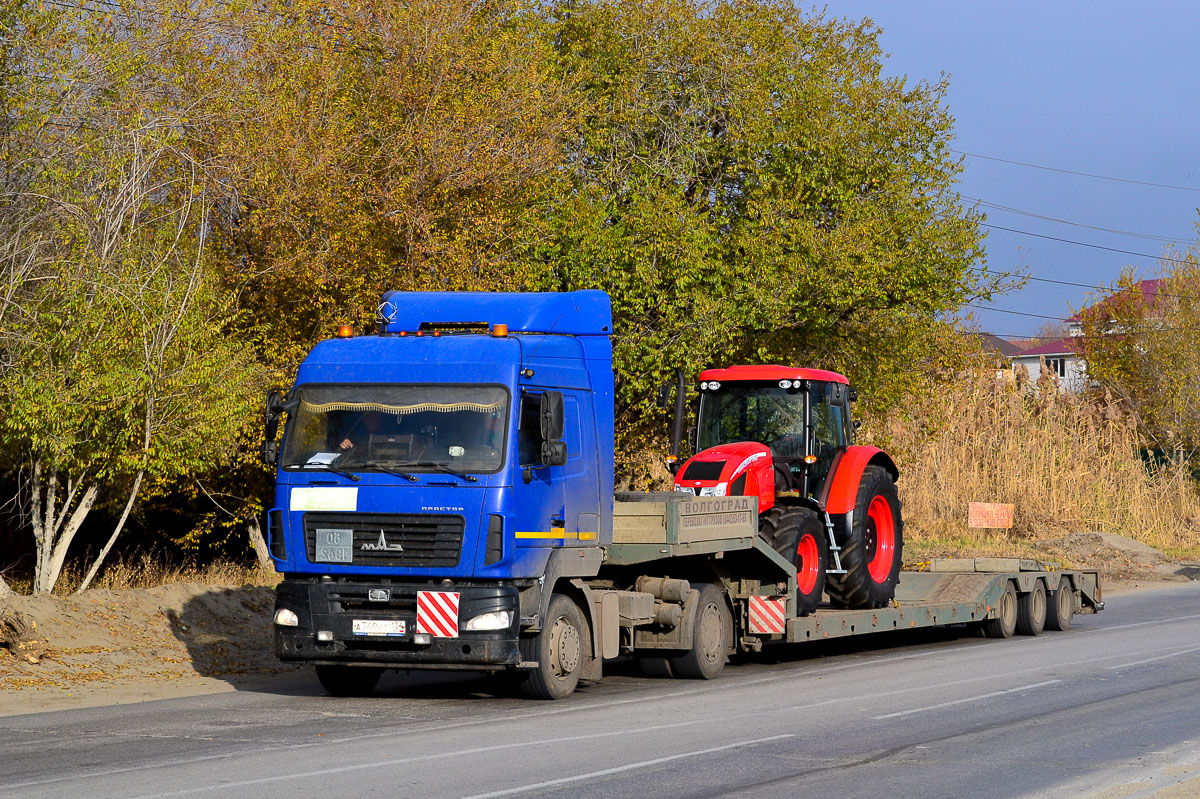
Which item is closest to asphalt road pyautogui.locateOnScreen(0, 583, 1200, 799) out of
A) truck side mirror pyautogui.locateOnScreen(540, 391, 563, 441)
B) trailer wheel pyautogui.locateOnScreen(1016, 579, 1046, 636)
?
truck side mirror pyautogui.locateOnScreen(540, 391, 563, 441)

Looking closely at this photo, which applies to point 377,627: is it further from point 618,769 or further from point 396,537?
point 618,769

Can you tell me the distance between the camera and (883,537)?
17.5 metres

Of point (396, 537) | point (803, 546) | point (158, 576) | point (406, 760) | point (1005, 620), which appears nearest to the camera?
point (406, 760)

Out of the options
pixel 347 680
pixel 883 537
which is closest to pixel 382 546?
pixel 347 680

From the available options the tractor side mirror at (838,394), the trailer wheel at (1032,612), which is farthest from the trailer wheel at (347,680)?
the trailer wheel at (1032,612)

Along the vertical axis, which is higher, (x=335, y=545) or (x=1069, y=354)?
(x=1069, y=354)

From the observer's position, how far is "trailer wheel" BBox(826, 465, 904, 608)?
16.6 meters

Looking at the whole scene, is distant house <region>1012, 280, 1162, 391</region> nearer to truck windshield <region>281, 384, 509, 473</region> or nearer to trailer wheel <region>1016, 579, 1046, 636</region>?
trailer wheel <region>1016, 579, 1046, 636</region>

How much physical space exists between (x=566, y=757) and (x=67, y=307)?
8.66 metres

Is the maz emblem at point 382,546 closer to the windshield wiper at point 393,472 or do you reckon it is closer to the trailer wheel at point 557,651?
the windshield wiper at point 393,472

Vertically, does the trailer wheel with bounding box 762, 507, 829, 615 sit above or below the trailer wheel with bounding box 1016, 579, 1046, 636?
above

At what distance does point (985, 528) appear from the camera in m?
33.6

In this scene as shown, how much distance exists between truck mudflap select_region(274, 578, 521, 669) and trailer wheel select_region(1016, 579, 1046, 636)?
954cm

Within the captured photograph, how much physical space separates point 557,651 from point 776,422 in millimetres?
5154
